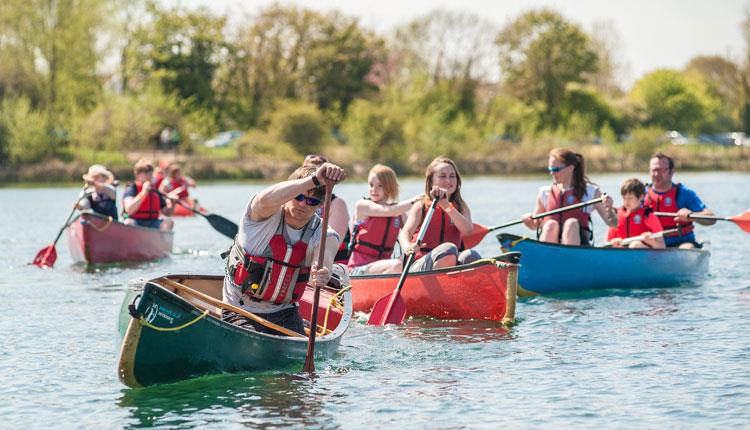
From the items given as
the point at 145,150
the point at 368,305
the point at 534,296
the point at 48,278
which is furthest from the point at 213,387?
the point at 145,150

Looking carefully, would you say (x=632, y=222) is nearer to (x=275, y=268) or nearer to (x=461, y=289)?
(x=461, y=289)

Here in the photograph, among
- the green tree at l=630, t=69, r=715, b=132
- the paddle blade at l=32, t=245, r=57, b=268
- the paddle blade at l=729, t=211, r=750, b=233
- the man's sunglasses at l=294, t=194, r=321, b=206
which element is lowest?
the paddle blade at l=32, t=245, r=57, b=268

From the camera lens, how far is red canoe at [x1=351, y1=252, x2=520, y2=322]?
28.1 ft

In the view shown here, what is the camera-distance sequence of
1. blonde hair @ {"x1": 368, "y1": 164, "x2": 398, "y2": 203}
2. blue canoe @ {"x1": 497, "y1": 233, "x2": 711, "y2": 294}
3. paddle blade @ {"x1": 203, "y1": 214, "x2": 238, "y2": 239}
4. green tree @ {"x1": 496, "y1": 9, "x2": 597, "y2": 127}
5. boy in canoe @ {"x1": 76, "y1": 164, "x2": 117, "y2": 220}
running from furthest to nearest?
green tree @ {"x1": 496, "y1": 9, "x2": 597, "y2": 127} < boy in canoe @ {"x1": 76, "y1": 164, "x2": 117, "y2": 220} < paddle blade @ {"x1": 203, "y1": 214, "x2": 238, "y2": 239} < blue canoe @ {"x1": 497, "y1": 233, "x2": 711, "y2": 294} < blonde hair @ {"x1": 368, "y1": 164, "x2": 398, "y2": 203}

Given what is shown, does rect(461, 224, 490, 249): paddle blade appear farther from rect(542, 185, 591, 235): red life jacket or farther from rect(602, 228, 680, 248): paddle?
rect(602, 228, 680, 248): paddle

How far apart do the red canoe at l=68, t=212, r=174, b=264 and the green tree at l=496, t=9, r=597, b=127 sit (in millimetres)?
42291

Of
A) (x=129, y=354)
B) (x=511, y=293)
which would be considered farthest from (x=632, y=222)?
(x=129, y=354)

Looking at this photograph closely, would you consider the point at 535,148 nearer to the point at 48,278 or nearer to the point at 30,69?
the point at 30,69

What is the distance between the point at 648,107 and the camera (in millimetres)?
59719

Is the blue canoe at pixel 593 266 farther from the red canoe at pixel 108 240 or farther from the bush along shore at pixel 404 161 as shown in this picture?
the bush along shore at pixel 404 161

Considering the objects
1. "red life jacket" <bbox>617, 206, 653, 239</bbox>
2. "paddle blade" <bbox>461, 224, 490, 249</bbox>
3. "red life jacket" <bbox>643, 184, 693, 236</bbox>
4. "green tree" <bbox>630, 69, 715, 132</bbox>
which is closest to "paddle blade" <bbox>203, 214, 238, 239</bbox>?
"paddle blade" <bbox>461, 224, 490, 249</bbox>

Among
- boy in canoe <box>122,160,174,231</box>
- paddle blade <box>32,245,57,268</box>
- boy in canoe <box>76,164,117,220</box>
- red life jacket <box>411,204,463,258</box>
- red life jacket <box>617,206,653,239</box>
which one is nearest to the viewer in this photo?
red life jacket <box>411,204,463,258</box>

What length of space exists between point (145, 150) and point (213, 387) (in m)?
36.0

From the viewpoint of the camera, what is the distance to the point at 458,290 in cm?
875
